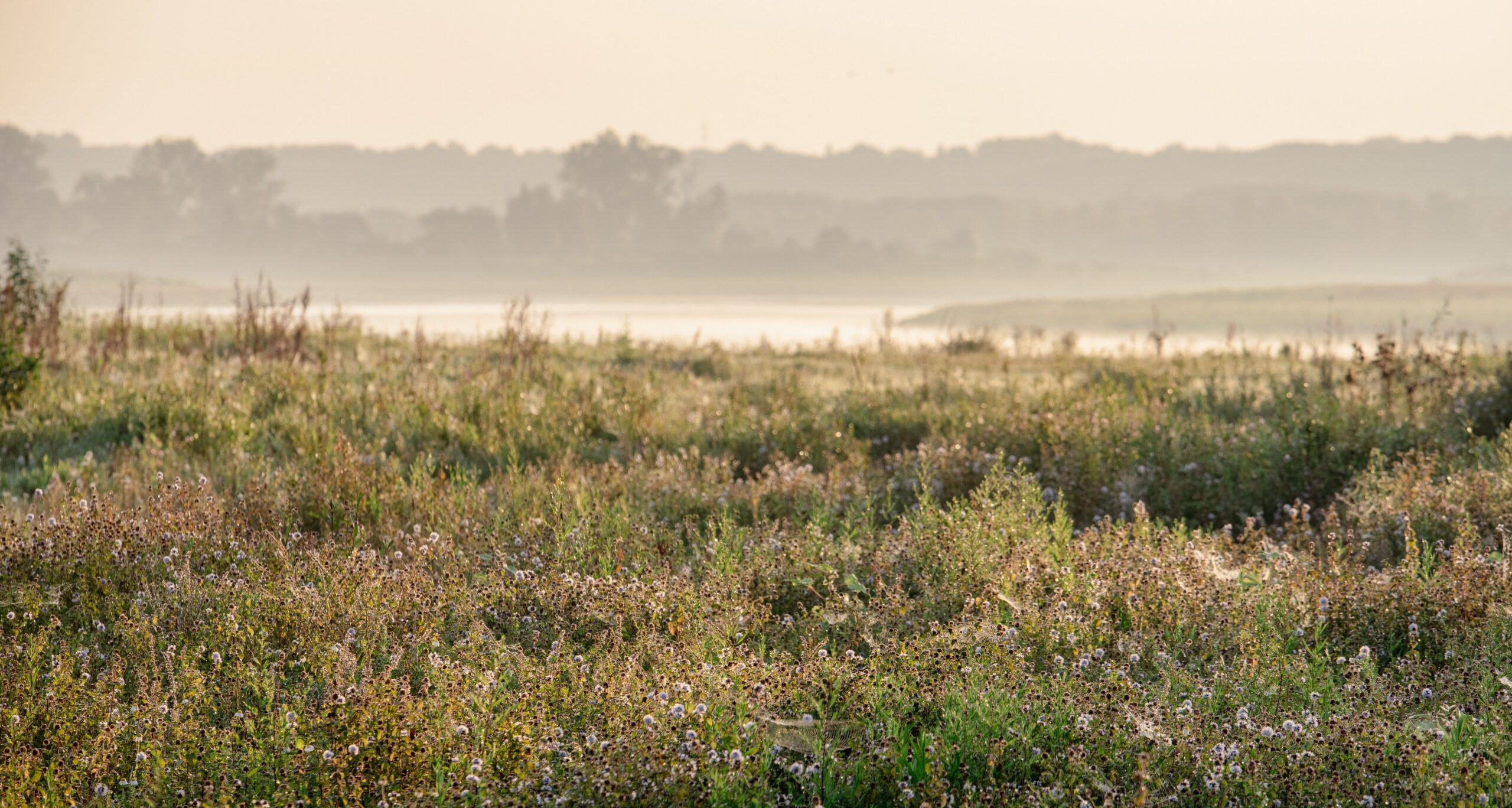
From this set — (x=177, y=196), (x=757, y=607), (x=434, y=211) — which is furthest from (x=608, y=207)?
(x=757, y=607)

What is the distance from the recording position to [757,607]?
559cm

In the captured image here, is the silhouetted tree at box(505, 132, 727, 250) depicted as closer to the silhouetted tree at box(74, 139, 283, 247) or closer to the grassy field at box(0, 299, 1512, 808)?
the silhouetted tree at box(74, 139, 283, 247)

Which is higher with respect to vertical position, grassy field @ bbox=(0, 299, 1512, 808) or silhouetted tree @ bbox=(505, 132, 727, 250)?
silhouetted tree @ bbox=(505, 132, 727, 250)

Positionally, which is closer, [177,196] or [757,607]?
[757,607]

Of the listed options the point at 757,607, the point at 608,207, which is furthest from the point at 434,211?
the point at 757,607

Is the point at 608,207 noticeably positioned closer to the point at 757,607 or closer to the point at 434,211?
the point at 434,211

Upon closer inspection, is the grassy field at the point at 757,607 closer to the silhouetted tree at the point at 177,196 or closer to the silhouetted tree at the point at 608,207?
the silhouetted tree at the point at 608,207

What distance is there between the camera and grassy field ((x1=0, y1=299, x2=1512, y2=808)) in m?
3.90

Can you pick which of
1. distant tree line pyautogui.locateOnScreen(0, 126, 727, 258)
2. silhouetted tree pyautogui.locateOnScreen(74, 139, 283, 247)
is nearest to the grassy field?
distant tree line pyautogui.locateOnScreen(0, 126, 727, 258)

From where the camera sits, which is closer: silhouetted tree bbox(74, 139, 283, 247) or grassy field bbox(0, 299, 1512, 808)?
grassy field bbox(0, 299, 1512, 808)

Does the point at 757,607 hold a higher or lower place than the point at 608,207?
lower

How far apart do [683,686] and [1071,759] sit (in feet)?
4.41

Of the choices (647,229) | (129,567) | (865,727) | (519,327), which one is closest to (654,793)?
(865,727)

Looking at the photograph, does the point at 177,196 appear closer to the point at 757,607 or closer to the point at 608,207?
the point at 608,207
